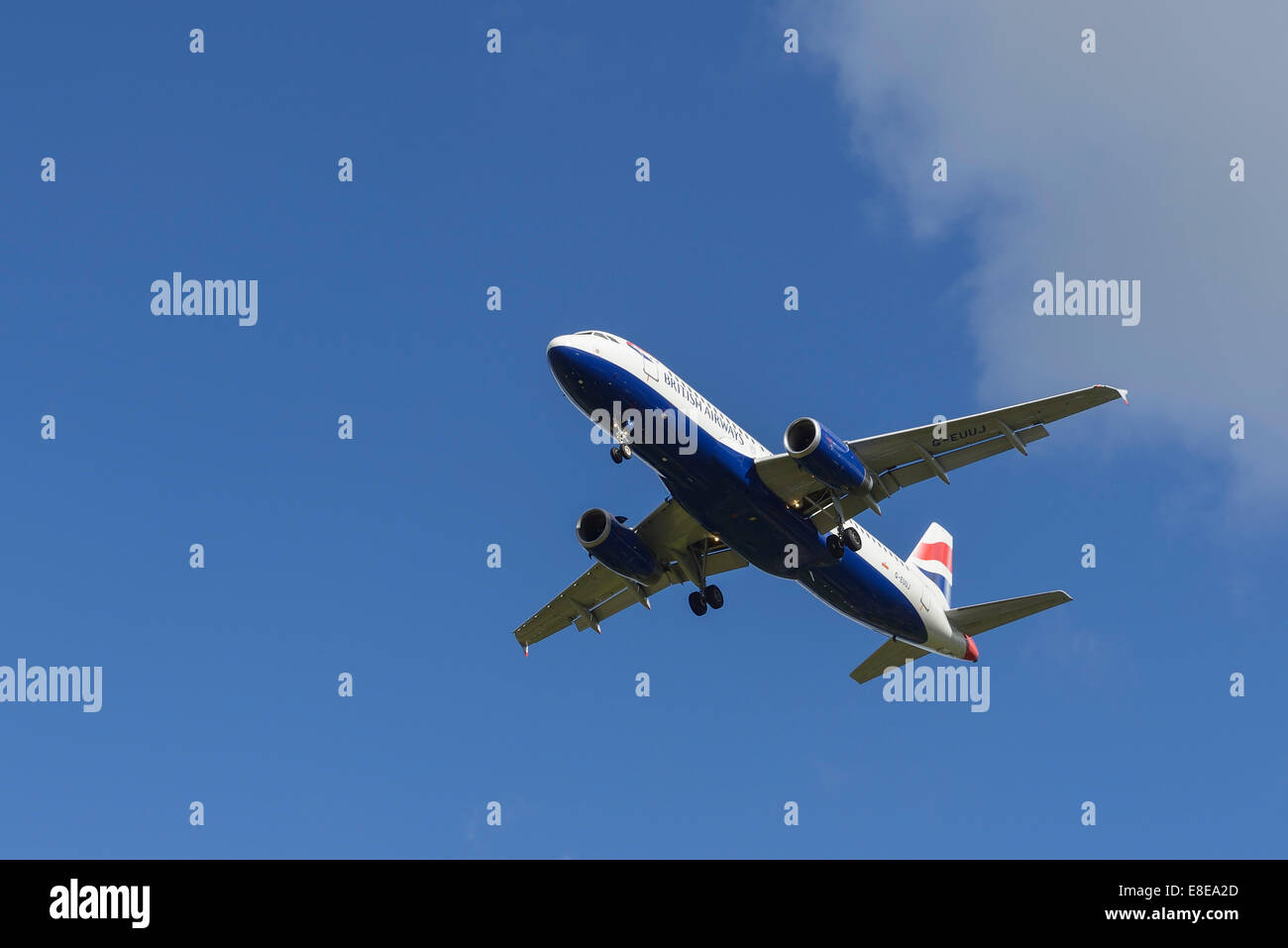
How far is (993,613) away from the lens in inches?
2071

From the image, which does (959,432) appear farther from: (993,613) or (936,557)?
(936,557)

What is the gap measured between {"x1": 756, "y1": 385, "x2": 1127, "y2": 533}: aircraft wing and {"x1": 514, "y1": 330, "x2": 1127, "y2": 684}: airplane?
0.05 metres

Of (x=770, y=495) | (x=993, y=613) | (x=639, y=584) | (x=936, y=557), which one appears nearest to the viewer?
(x=770, y=495)

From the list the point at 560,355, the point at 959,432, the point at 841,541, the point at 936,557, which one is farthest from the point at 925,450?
the point at 936,557

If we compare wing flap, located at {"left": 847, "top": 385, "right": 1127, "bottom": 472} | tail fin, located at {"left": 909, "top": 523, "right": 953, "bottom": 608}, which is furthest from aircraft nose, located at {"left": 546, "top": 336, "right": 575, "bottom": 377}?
tail fin, located at {"left": 909, "top": 523, "right": 953, "bottom": 608}

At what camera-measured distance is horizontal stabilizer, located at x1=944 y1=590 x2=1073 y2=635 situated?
51438 mm

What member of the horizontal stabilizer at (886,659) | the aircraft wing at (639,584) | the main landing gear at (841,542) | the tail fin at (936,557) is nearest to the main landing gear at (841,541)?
the main landing gear at (841,542)

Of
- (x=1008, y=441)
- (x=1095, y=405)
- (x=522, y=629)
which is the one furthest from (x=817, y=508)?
(x=522, y=629)

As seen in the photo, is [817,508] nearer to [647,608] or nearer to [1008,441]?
[1008,441]

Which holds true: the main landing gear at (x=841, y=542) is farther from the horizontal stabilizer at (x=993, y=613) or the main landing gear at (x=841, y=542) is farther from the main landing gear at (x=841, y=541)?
the horizontal stabilizer at (x=993, y=613)

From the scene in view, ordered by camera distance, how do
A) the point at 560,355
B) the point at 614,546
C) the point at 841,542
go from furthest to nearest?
the point at 614,546
the point at 841,542
the point at 560,355

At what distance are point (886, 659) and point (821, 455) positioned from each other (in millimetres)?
16467

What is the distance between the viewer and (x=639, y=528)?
49.3 metres

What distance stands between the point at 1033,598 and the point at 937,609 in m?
3.77
